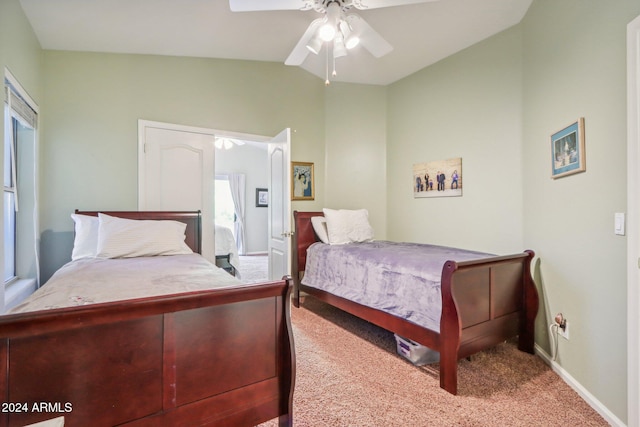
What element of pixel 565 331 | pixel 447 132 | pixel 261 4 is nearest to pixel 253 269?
pixel 447 132

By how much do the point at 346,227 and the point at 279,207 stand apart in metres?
0.81

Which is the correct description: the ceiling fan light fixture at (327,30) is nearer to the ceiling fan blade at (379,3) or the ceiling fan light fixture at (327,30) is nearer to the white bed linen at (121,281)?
the ceiling fan blade at (379,3)

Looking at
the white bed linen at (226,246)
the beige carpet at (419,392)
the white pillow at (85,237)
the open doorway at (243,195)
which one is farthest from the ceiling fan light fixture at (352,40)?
the open doorway at (243,195)

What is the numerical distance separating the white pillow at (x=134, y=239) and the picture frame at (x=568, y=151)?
2.91 metres

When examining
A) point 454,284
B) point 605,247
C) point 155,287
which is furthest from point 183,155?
point 605,247

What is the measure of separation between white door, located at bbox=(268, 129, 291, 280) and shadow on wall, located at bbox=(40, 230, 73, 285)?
1944 millimetres

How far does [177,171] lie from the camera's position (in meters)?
3.32

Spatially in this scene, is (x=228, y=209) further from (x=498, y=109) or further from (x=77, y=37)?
(x=498, y=109)

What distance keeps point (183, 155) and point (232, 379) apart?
271 centimetres

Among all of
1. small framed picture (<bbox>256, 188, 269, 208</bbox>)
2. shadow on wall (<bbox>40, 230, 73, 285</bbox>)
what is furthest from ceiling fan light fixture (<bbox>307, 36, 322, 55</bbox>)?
small framed picture (<bbox>256, 188, 269, 208</bbox>)

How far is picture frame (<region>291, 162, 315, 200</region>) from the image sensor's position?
393 cm

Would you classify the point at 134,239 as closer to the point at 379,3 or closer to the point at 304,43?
the point at 304,43

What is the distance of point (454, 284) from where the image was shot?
6.15 ft

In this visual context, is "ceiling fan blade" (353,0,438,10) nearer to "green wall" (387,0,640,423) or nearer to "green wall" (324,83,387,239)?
"green wall" (387,0,640,423)
